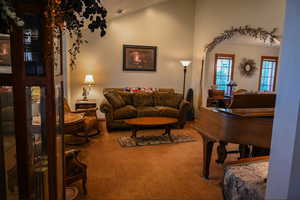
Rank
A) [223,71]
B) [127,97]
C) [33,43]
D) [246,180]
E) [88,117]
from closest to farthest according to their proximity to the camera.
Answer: [33,43]
[246,180]
[88,117]
[127,97]
[223,71]

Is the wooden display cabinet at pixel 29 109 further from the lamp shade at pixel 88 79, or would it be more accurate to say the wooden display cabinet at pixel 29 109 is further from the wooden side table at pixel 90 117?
the lamp shade at pixel 88 79

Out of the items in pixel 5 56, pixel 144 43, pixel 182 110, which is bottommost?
pixel 182 110

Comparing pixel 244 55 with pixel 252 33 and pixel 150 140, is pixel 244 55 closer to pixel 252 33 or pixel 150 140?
pixel 252 33

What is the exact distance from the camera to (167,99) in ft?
18.7

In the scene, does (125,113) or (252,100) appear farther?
(125,113)

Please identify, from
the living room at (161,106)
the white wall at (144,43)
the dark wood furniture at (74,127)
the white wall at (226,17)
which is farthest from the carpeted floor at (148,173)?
the white wall at (226,17)

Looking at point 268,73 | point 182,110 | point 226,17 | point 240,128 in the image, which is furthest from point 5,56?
point 268,73

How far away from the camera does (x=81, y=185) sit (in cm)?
262

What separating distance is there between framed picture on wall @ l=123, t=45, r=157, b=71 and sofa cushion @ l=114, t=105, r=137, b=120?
156 centimetres

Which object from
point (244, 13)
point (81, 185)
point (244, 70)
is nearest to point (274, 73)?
point (244, 70)

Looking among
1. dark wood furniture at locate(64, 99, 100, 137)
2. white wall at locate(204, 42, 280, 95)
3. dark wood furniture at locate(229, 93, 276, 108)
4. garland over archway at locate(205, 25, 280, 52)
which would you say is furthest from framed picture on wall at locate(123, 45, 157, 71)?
dark wood furniture at locate(229, 93, 276, 108)

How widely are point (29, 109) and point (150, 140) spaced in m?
3.30

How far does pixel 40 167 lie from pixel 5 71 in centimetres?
60

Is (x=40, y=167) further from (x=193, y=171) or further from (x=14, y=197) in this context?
(x=193, y=171)
